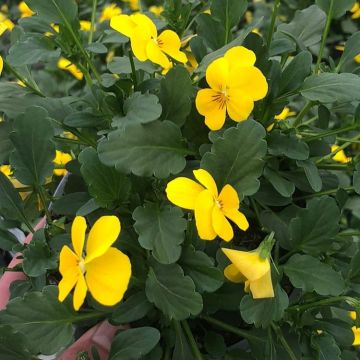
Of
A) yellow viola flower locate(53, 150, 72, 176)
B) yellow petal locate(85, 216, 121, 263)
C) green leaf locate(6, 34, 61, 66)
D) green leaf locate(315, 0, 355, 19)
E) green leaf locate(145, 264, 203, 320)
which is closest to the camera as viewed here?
yellow petal locate(85, 216, 121, 263)

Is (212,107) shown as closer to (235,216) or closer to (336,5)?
(235,216)

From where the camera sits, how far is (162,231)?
59 centimetres

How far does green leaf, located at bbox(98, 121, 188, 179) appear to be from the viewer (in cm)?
59

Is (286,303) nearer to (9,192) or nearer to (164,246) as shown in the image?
(164,246)

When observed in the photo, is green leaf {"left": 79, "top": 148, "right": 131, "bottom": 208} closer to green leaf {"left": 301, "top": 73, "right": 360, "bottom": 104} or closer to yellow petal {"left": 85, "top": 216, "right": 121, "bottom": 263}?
yellow petal {"left": 85, "top": 216, "right": 121, "bottom": 263}

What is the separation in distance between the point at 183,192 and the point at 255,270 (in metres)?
0.10

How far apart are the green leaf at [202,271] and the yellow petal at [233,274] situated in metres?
0.01

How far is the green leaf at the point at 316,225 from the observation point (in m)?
0.64

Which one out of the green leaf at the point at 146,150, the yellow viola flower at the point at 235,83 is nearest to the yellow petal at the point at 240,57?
the yellow viola flower at the point at 235,83

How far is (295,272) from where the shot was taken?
638mm

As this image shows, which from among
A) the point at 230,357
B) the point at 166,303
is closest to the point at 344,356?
the point at 230,357

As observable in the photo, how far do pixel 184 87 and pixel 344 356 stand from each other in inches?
17.1

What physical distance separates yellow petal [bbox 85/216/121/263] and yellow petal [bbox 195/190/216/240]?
0.26 ft

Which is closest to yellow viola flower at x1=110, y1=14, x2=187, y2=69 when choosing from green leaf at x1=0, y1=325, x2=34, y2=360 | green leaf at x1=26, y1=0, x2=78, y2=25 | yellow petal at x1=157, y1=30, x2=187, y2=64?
yellow petal at x1=157, y1=30, x2=187, y2=64
